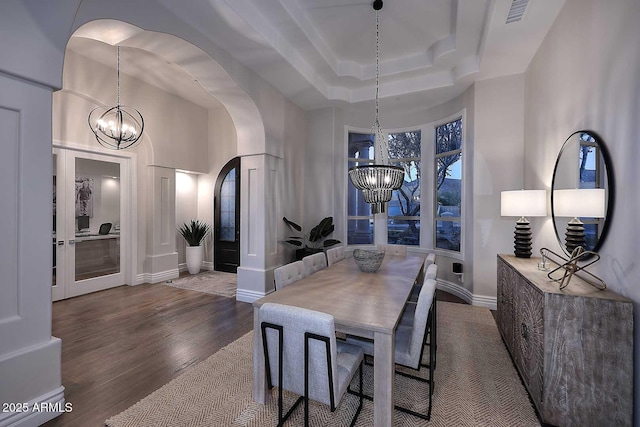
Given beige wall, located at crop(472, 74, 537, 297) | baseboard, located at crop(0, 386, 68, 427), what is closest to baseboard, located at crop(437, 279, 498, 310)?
beige wall, located at crop(472, 74, 537, 297)

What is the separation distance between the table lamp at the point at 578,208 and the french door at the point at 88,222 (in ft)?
19.6

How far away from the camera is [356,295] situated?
2062mm

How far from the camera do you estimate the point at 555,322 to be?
5.54ft

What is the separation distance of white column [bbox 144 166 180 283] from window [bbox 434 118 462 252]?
16.8 feet

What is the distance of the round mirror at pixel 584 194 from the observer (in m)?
1.89

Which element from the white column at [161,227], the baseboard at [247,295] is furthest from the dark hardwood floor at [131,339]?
the white column at [161,227]

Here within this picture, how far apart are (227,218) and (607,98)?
19.8ft

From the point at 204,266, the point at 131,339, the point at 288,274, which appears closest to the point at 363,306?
the point at 288,274

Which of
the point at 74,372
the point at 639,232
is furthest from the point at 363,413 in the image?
the point at 74,372

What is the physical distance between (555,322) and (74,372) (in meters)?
3.68

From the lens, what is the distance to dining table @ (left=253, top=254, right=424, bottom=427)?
1.56 meters

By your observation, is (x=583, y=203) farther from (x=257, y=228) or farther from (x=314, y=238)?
(x=257, y=228)

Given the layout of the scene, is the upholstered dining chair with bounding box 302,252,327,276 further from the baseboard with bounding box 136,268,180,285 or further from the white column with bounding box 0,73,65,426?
the baseboard with bounding box 136,268,180,285

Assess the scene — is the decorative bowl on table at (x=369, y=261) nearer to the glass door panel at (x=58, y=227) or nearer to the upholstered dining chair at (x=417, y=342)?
the upholstered dining chair at (x=417, y=342)
